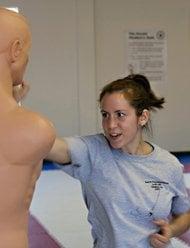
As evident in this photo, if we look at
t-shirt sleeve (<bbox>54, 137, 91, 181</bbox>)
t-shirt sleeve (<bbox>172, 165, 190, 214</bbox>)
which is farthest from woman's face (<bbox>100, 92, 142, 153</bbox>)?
t-shirt sleeve (<bbox>172, 165, 190, 214</bbox>)

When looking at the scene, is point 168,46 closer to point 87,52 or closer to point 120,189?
point 87,52

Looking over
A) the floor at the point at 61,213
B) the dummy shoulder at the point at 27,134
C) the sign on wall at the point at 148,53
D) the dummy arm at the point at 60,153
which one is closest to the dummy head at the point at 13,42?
the dummy shoulder at the point at 27,134

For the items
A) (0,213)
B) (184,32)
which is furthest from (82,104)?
(0,213)

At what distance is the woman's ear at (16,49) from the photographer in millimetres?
1271

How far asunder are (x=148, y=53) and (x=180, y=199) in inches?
222

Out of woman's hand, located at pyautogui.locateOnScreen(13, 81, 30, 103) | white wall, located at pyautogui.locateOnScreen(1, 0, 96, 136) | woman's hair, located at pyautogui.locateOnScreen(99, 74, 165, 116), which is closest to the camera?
woman's hand, located at pyautogui.locateOnScreen(13, 81, 30, 103)

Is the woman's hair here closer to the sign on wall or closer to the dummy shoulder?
the dummy shoulder

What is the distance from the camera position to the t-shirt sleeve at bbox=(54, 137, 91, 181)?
1809mm

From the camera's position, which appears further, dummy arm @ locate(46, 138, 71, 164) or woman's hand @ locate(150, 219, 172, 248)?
Answer: woman's hand @ locate(150, 219, 172, 248)

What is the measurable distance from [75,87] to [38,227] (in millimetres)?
3607

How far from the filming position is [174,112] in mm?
7664

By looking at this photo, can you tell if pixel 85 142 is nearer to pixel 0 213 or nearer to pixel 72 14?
pixel 0 213

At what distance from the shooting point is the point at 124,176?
6.23 ft

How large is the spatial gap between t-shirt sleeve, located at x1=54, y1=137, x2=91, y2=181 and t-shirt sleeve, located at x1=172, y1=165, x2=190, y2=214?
1.29ft
